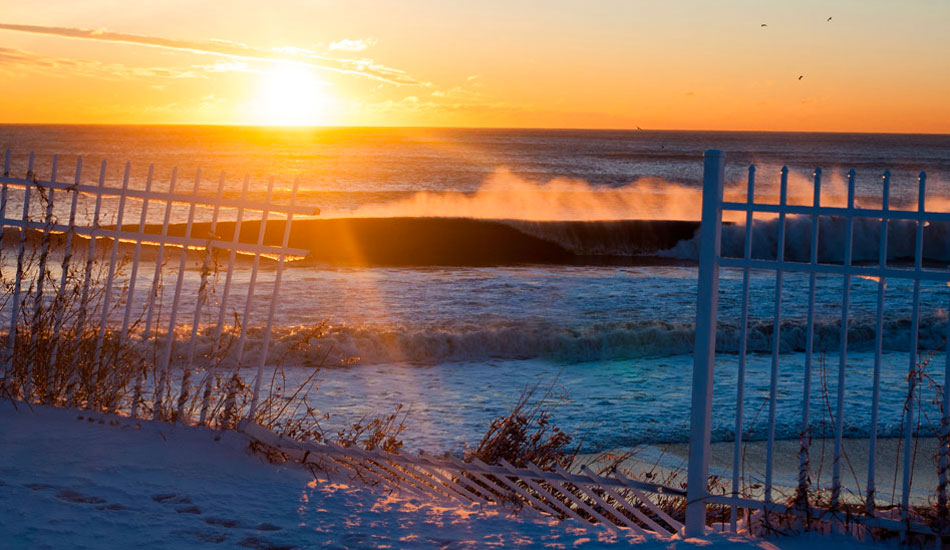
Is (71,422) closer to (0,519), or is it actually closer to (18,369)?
(18,369)

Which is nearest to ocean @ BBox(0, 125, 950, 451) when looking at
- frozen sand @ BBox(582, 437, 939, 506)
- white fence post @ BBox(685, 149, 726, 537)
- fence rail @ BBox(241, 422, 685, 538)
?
frozen sand @ BBox(582, 437, 939, 506)

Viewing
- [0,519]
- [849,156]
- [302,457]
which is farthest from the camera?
[849,156]

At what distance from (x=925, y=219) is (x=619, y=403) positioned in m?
5.85

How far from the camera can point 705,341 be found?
495 cm

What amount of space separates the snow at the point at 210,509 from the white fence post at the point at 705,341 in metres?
0.23

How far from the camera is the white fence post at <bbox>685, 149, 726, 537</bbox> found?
4883 mm

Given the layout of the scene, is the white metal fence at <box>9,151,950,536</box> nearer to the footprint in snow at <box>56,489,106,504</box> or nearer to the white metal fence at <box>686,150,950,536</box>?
the white metal fence at <box>686,150,950,536</box>

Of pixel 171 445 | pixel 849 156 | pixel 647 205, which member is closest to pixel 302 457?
pixel 171 445

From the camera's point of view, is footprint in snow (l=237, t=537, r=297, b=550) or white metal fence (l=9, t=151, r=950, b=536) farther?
white metal fence (l=9, t=151, r=950, b=536)

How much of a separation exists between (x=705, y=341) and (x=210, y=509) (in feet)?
9.80

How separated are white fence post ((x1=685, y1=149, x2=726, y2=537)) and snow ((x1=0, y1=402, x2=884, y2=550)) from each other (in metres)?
0.23

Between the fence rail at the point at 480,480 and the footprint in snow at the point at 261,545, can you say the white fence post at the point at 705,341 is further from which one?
the footprint in snow at the point at 261,545

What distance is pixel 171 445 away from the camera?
19.1 ft

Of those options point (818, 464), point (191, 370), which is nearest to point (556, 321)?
point (818, 464)
